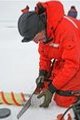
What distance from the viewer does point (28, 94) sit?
230 cm

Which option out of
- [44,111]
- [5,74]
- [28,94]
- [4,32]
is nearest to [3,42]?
[4,32]

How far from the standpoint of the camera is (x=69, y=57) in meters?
1.94

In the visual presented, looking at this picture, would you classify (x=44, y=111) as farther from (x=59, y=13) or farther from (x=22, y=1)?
(x=22, y=1)

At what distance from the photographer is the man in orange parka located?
1.94 metres

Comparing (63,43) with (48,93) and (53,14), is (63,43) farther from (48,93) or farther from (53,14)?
(48,93)

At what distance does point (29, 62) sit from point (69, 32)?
1094 millimetres

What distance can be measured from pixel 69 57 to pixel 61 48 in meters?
0.11

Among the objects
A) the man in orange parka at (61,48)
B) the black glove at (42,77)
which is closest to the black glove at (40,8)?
the man in orange parka at (61,48)

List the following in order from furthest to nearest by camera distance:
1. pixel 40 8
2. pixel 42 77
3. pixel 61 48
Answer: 1. pixel 42 77
2. pixel 61 48
3. pixel 40 8

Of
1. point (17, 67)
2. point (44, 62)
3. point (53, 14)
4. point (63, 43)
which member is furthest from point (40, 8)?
point (17, 67)

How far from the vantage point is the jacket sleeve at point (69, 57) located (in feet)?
6.37

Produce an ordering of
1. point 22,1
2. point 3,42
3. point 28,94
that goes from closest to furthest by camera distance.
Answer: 1. point 28,94
2. point 3,42
3. point 22,1

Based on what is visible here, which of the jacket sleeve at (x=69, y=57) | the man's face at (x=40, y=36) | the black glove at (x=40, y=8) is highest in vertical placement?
the black glove at (x=40, y=8)

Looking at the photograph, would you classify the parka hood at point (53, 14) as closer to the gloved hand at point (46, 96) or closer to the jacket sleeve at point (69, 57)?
the jacket sleeve at point (69, 57)
